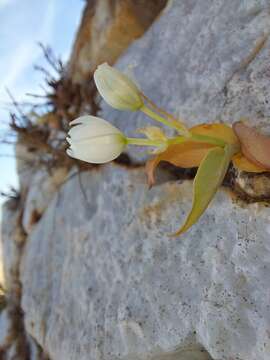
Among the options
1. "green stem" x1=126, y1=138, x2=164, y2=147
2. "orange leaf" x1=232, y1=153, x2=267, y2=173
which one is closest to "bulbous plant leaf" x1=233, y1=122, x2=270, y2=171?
"orange leaf" x1=232, y1=153, x2=267, y2=173

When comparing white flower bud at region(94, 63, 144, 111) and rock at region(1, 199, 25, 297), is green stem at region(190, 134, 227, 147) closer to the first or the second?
white flower bud at region(94, 63, 144, 111)

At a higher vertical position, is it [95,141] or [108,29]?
[108,29]

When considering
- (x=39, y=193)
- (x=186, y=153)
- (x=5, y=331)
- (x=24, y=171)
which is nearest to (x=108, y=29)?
(x=39, y=193)

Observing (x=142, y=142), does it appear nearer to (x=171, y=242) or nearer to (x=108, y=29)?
(x=171, y=242)

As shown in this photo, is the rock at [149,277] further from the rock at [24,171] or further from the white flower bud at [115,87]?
the rock at [24,171]

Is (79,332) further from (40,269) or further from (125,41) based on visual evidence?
(125,41)

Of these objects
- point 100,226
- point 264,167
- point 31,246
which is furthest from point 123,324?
point 31,246

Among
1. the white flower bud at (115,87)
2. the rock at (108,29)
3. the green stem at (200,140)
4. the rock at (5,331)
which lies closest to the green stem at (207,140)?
the green stem at (200,140)
